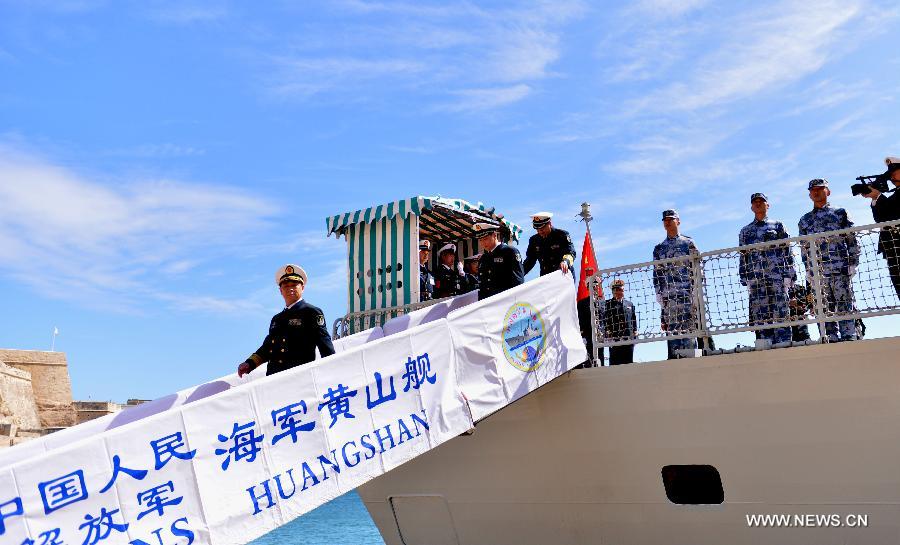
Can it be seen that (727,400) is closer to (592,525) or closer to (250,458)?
(592,525)

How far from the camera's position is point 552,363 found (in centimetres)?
771

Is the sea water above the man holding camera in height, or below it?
below

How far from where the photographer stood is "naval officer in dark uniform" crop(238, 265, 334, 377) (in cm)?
605

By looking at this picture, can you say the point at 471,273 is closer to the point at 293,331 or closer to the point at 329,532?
the point at 293,331

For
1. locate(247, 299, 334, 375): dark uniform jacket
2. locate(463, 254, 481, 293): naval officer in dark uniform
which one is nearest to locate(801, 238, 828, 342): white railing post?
locate(247, 299, 334, 375): dark uniform jacket

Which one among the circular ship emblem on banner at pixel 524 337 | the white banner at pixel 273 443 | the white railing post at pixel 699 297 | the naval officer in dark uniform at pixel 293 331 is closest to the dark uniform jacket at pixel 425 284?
the circular ship emblem on banner at pixel 524 337

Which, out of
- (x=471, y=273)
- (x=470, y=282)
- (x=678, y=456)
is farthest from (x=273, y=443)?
(x=471, y=273)

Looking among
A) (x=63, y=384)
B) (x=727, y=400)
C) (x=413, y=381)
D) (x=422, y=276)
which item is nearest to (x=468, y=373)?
(x=413, y=381)

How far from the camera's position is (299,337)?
6066 millimetres

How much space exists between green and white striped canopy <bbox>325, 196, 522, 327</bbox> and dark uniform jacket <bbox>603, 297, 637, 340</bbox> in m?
3.77

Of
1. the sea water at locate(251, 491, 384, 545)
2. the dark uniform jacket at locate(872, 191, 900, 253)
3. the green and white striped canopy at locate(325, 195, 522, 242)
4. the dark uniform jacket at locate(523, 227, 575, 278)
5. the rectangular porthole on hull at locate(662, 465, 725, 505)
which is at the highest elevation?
the green and white striped canopy at locate(325, 195, 522, 242)

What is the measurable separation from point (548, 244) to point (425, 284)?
353cm

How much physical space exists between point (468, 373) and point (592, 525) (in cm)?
263

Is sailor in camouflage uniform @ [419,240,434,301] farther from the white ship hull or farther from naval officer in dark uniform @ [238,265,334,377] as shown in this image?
naval officer in dark uniform @ [238,265,334,377]
